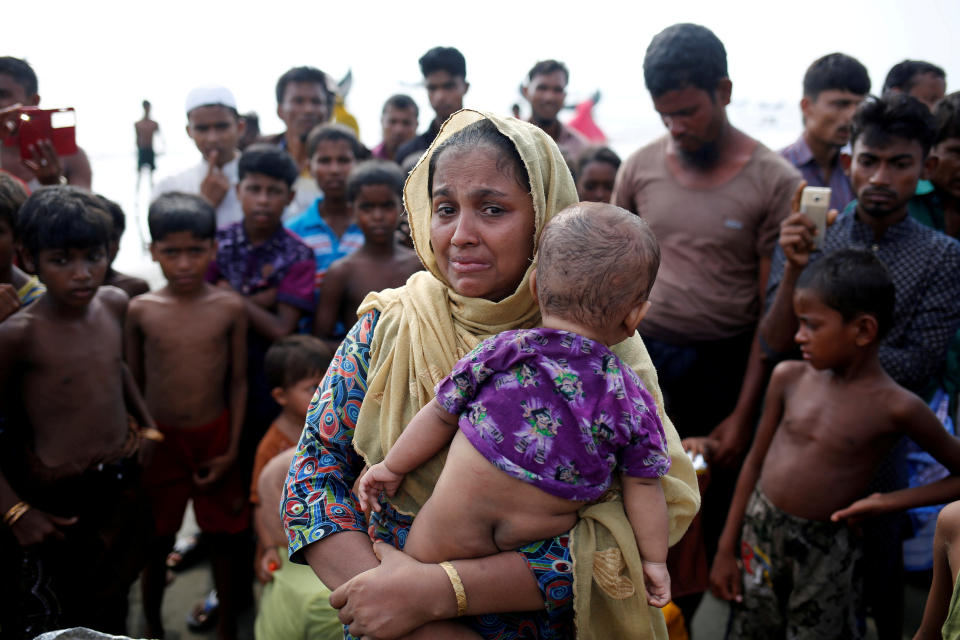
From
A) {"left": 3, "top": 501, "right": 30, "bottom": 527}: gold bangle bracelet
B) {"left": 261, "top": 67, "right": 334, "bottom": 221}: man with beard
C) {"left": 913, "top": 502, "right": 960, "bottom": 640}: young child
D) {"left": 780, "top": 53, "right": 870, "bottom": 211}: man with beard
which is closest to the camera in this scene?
{"left": 913, "top": 502, "right": 960, "bottom": 640}: young child

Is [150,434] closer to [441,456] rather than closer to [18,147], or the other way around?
[441,456]

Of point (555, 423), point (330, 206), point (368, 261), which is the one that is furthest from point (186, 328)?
A: point (555, 423)

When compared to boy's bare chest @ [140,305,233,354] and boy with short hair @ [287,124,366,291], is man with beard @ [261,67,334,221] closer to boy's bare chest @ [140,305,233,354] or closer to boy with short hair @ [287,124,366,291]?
boy with short hair @ [287,124,366,291]

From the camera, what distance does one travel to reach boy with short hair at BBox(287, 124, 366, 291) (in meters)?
4.40

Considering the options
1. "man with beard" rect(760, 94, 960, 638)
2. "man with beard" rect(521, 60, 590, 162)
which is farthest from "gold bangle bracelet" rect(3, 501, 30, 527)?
"man with beard" rect(521, 60, 590, 162)

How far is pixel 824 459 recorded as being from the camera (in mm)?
2666

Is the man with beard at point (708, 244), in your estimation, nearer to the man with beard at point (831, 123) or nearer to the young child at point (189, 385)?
the man with beard at point (831, 123)

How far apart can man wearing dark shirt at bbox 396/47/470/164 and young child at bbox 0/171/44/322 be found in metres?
3.15

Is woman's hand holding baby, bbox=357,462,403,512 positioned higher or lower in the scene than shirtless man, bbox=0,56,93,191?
lower

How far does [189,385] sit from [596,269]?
2701mm

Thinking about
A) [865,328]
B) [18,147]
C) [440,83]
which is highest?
[440,83]

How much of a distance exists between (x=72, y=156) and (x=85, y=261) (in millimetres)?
2293

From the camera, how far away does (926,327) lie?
2.85 meters

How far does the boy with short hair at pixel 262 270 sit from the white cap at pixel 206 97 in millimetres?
968
